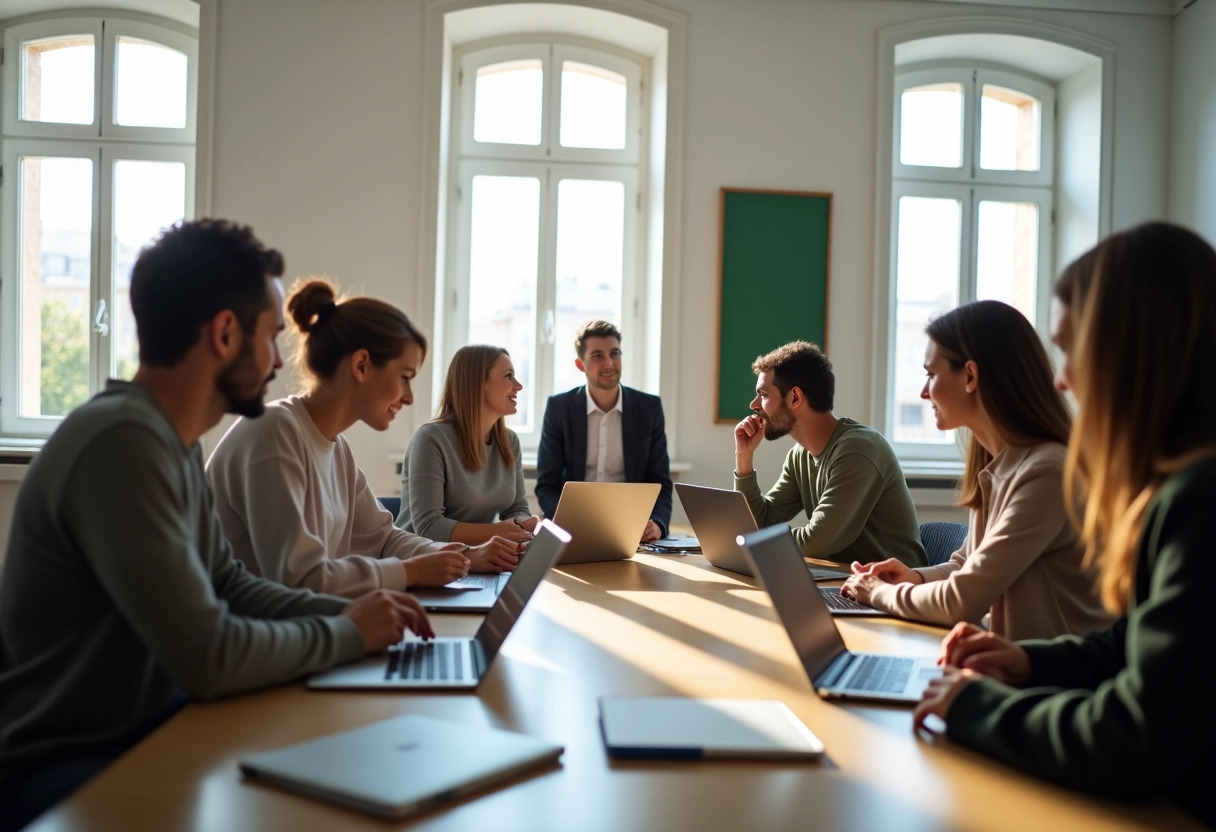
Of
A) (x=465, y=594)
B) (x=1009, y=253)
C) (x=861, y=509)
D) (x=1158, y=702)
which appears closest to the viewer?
(x=1158, y=702)

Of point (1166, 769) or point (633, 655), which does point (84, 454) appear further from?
point (1166, 769)

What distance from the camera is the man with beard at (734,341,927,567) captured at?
2.94m

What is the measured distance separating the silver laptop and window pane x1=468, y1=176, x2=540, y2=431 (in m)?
2.78

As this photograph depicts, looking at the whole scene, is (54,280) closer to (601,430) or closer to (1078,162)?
(601,430)

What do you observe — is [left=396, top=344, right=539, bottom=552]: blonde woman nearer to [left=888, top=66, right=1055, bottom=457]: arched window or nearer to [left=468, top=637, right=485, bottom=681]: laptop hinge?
[left=468, top=637, right=485, bottom=681]: laptop hinge

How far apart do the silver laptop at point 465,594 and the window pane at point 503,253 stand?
2.78m

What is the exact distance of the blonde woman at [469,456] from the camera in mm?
3135

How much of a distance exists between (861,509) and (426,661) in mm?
1714

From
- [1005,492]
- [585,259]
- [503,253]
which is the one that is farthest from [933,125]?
[1005,492]

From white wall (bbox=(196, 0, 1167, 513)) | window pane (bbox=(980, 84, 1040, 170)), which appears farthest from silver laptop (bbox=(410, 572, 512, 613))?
window pane (bbox=(980, 84, 1040, 170))

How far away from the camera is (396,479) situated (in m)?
4.67

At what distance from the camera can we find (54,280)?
5.02 metres

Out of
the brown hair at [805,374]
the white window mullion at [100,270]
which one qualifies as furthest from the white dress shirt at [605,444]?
the white window mullion at [100,270]

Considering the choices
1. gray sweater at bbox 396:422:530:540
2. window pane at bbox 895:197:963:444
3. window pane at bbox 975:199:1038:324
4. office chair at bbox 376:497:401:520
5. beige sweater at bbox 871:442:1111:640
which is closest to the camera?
beige sweater at bbox 871:442:1111:640
